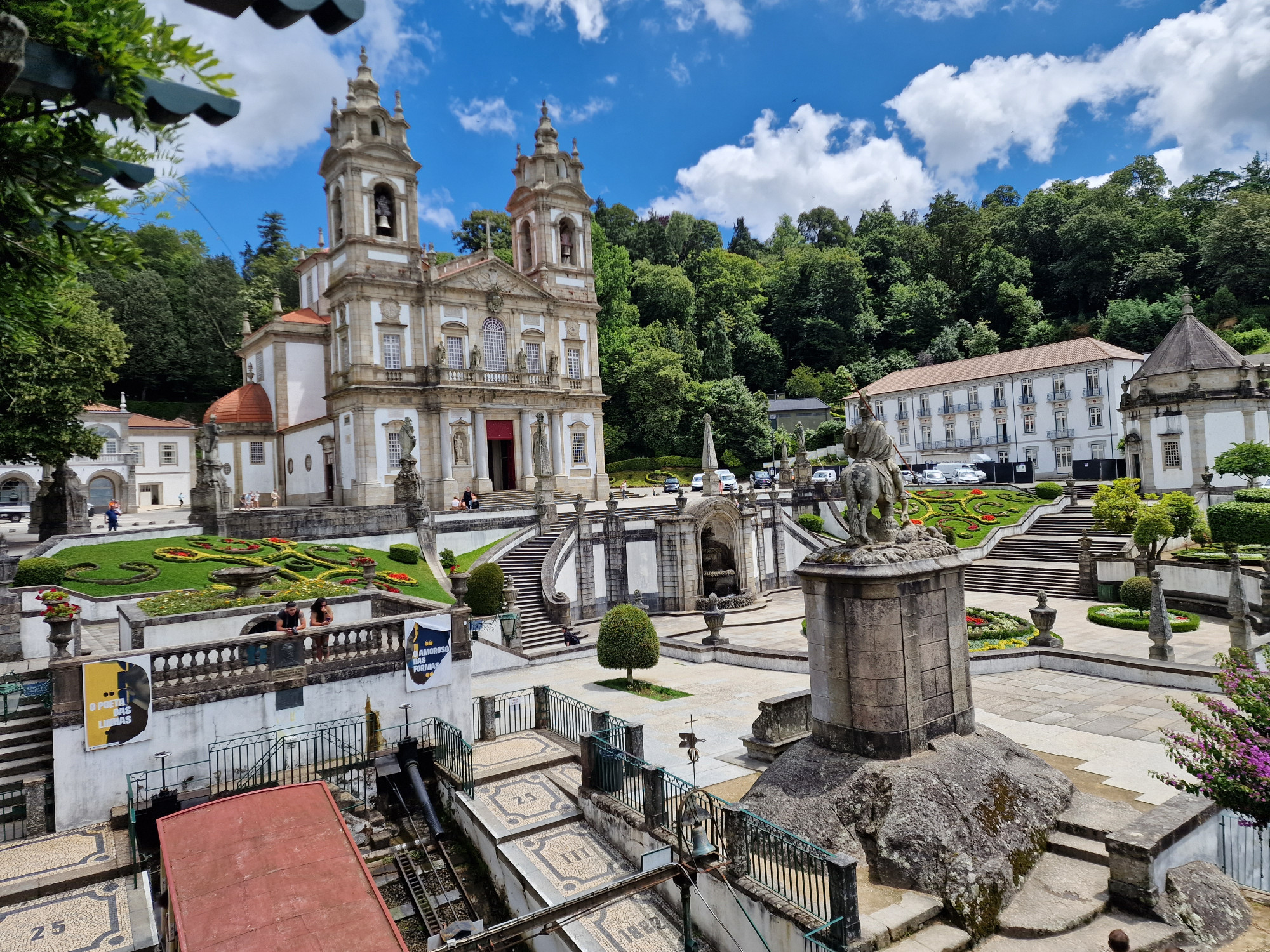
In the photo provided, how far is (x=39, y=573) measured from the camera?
20234 millimetres

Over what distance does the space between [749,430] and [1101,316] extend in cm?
3779

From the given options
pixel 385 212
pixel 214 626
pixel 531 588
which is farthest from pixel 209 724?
pixel 385 212

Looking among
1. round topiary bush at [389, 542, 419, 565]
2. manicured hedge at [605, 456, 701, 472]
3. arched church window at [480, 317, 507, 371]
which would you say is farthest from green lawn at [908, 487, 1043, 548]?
round topiary bush at [389, 542, 419, 565]

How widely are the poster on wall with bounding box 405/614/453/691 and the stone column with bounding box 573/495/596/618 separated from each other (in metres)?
17.1

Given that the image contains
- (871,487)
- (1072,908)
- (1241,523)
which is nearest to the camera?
(1072,908)

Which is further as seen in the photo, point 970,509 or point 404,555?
point 970,509

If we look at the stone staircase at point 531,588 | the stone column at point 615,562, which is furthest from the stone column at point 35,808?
the stone column at point 615,562

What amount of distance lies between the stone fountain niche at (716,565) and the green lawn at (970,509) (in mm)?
10759

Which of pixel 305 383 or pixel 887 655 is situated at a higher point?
pixel 305 383

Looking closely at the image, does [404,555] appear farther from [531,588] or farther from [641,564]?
[641,564]

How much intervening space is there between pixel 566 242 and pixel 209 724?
40039mm

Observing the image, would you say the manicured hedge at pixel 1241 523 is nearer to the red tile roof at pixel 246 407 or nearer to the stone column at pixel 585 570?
the stone column at pixel 585 570

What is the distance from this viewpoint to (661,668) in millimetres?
22734

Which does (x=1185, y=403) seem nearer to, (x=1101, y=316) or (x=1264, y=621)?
(x=1264, y=621)
